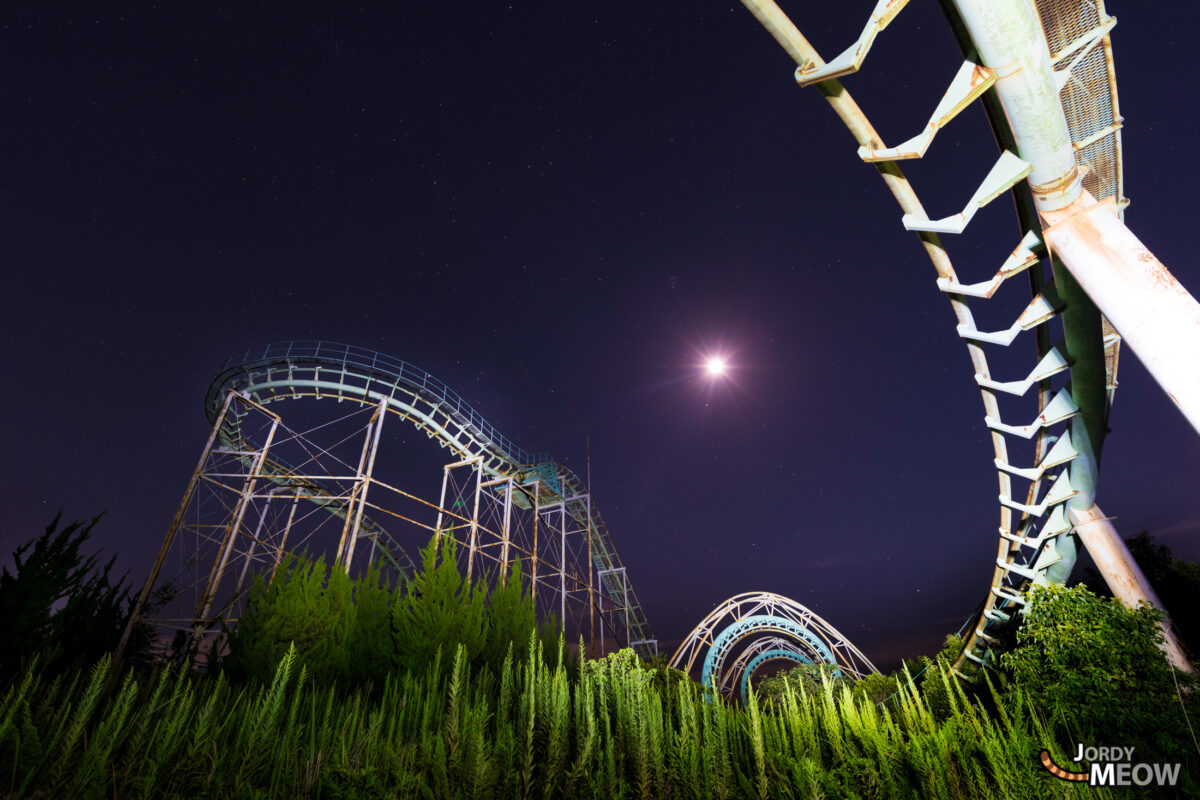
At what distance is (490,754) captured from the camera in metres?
4.64

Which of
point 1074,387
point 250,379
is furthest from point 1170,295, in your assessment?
point 250,379

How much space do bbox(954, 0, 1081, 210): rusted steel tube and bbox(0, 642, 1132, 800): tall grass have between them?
4528 millimetres

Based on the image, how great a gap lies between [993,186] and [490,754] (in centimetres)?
670

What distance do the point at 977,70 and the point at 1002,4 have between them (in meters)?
0.38

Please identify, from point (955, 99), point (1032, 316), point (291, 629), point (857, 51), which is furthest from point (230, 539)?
point (1032, 316)

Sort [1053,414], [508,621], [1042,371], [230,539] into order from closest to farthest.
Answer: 1. [1042,371]
2. [1053,414]
3. [508,621]
4. [230,539]

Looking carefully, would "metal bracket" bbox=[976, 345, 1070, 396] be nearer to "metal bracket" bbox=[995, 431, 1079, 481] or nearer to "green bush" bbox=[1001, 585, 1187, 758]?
"metal bracket" bbox=[995, 431, 1079, 481]

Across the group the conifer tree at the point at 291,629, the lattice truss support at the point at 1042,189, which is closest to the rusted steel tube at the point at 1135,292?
the lattice truss support at the point at 1042,189

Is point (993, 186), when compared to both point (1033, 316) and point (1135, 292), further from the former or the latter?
point (1033, 316)

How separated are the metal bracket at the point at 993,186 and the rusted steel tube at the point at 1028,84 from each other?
0.27ft

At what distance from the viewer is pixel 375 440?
1459 centimetres

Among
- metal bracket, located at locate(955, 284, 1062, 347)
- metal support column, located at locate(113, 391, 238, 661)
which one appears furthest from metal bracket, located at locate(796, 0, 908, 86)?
metal support column, located at locate(113, 391, 238, 661)

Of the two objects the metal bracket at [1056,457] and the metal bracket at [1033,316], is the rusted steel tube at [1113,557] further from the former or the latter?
the metal bracket at [1033,316]

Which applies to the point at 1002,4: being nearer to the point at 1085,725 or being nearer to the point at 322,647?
the point at 1085,725
